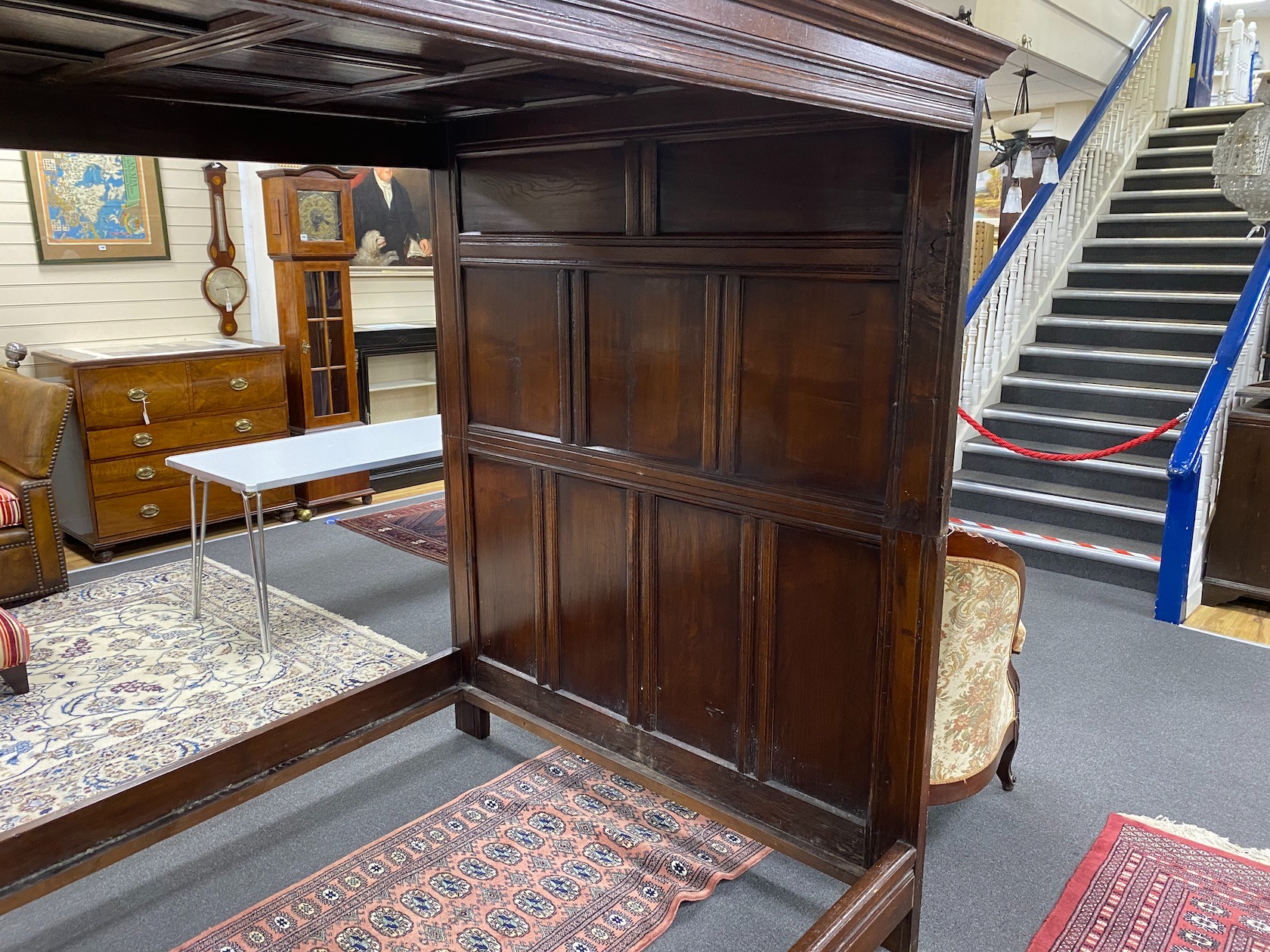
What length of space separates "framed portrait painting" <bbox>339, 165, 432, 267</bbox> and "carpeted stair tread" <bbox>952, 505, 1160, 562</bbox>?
391 cm

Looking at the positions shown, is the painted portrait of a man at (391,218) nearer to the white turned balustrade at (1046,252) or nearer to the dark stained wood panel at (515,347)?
the white turned balustrade at (1046,252)

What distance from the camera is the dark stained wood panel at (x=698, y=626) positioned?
2248mm

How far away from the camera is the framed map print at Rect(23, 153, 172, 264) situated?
16.0 ft

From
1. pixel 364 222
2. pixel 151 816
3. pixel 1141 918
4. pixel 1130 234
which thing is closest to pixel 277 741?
pixel 151 816

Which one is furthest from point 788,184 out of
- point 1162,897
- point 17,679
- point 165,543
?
point 165,543

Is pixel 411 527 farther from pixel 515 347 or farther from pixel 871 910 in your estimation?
pixel 871 910

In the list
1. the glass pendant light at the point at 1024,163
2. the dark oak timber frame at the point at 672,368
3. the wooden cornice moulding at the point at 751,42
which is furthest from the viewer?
the glass pendant light at the point at 1024,163

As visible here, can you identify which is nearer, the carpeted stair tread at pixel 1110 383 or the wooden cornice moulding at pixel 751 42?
the wooden cornice moulding at pixel 751 42

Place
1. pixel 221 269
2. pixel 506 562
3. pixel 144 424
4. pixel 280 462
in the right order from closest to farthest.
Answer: pixel 506 562, pixel 280 462, pixel 144 424, pixel 221 269

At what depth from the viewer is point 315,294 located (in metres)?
5.49

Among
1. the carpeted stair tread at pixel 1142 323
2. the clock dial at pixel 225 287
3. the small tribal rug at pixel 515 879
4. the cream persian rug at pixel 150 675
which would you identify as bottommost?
the small tribal rug at pixel 515 879

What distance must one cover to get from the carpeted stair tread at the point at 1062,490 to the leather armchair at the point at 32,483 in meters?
4.13

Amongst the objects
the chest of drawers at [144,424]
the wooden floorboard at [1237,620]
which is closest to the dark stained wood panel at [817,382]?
the wooden floorboard at [1237,620]

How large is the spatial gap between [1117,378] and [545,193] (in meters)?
4.50
